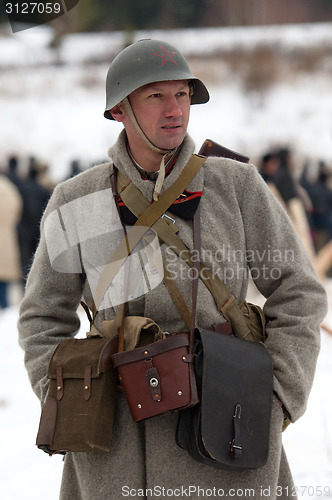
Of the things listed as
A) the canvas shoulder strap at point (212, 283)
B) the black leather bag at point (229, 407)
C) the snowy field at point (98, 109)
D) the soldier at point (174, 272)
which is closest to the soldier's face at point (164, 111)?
the soldier at point (174, 272)

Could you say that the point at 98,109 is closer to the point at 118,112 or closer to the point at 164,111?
the point at 118,112

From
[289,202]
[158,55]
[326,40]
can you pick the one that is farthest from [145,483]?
[326,40]

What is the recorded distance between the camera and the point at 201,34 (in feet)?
130

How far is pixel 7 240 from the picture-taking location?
29.9 feet

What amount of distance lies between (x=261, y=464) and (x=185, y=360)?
395 mm

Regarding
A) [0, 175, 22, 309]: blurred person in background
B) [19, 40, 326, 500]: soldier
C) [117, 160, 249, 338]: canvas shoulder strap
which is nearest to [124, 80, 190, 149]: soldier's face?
[19, 40, 326, 500]: soldier

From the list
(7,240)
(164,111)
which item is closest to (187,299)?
(164,111)

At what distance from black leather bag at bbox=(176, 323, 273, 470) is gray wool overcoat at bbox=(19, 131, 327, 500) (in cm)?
8

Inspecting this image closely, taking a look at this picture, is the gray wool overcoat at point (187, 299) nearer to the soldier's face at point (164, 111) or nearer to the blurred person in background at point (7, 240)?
the soldier's face at point (164, 111)

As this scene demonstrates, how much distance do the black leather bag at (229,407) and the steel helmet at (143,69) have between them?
2.61 feet

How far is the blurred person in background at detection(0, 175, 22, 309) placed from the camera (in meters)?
8.82

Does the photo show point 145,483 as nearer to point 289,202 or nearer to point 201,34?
point 289,202

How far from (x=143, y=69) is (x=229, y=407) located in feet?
3.49

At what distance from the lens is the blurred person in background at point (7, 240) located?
882cm
